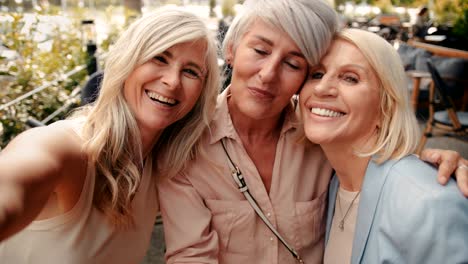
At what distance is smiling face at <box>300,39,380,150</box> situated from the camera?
1612 millimetres

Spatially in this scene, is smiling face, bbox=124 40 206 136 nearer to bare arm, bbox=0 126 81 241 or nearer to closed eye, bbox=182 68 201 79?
closed eye, bbox=182 68 201 79

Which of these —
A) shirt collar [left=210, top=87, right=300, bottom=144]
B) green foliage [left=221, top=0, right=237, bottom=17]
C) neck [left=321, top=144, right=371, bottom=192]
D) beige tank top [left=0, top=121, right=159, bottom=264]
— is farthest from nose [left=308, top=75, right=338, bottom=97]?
green foliage [left=221, top=0, right=237, bottom=17]

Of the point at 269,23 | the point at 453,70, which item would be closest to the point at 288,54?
the point at 269,23

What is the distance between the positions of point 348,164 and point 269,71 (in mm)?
491

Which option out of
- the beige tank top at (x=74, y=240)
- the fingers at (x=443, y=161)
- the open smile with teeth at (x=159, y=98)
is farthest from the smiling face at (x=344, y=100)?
the beige tank top at (x=74, y=240)

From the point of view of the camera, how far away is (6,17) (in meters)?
4.05

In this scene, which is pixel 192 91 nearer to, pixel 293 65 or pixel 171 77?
pixel 171 77

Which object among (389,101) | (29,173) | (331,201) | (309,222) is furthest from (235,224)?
(29,173)

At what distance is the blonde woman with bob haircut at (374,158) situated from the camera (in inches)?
53.9

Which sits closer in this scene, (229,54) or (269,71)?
(269,71)

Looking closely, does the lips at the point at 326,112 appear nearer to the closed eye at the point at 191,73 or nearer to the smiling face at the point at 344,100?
the smiling face at the point at 344,100

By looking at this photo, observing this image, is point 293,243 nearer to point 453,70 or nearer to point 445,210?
point 445,210

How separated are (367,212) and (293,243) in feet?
1.40

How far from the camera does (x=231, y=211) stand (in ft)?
6.12
